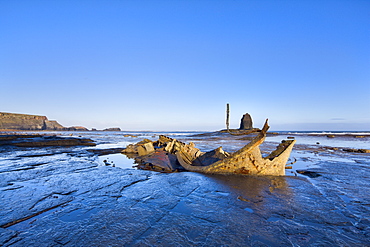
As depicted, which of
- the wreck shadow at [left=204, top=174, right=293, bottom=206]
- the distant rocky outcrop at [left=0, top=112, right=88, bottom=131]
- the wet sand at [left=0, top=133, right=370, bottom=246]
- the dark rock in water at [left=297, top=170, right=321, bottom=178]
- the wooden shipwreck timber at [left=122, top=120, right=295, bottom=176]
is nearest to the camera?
the wet sand at [left=0, top=133, right=370, bottom=246]

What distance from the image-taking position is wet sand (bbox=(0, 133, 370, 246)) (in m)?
2.16

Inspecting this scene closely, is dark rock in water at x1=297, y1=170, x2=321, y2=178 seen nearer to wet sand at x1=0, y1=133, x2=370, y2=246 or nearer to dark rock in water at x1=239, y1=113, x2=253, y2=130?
A: wet sand at x1=0, y1=133, x2=370, y2=246

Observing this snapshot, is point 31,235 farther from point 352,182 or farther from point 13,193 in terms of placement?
point 352,182

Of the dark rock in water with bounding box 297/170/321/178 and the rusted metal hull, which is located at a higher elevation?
the rusted metal hull

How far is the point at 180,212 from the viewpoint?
291 cm

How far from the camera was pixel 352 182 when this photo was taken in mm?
4867

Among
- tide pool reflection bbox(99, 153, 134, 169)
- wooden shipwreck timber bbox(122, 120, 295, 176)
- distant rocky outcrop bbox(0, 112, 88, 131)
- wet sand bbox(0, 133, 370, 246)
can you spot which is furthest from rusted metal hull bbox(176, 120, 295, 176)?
distant rocky outcrop bbox(0, 112, 88, 131)

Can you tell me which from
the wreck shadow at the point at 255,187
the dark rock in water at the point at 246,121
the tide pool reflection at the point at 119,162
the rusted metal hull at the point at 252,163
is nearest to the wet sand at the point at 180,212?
the wreck shadow at the point at 255,187

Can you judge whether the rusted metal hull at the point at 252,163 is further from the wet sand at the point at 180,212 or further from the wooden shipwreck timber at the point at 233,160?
the wet sand at the point at 180,212

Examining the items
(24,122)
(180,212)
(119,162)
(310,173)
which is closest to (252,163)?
(310,173)

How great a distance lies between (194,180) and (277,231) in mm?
2884

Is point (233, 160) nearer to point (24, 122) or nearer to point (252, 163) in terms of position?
point (252, 163)

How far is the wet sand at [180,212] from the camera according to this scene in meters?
2.16

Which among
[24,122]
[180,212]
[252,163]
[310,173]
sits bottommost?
[310,173]
